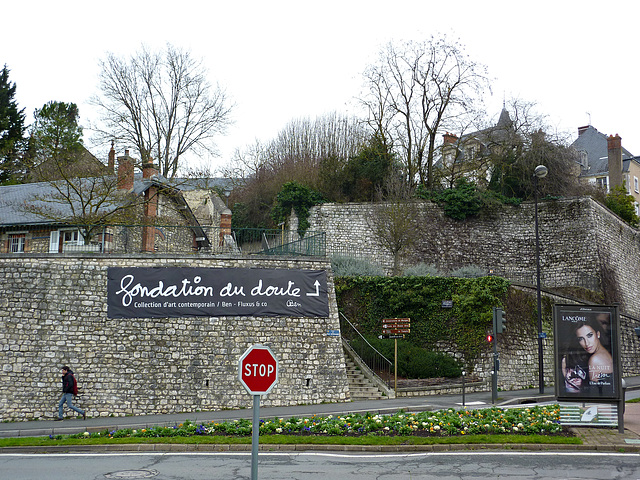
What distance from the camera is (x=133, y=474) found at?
387 inches

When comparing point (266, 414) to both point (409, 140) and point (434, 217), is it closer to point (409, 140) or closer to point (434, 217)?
point (434, 217)

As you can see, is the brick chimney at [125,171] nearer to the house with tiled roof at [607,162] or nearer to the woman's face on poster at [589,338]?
the woman's face on poster at [589,338]

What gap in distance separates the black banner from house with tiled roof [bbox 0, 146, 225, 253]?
9.82ft

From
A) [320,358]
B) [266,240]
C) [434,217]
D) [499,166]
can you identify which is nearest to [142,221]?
[266,240]

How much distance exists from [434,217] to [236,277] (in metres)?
16.7

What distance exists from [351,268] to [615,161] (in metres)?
32.5

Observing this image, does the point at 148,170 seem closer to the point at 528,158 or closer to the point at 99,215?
the point at 99,215

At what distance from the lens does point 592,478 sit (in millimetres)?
9367

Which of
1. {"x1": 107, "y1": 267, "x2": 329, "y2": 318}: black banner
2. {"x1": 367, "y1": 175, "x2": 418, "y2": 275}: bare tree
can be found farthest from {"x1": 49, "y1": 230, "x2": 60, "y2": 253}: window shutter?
{"x1": 367, "y1": 175, "x2": 418, "y2": 275}: bare tree

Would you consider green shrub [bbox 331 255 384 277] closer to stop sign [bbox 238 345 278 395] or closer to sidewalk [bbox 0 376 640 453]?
sidewalk [bbox 0 376 640 453]

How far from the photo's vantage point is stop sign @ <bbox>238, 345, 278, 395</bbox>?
702 cm

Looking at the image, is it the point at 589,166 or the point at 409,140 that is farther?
the point at 589,166

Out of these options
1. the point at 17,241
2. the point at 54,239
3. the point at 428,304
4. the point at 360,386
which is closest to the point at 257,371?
the point at 360,386

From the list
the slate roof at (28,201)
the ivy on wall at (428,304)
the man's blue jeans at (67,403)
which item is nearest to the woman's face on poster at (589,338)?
the ivy on wall at (428,304)
